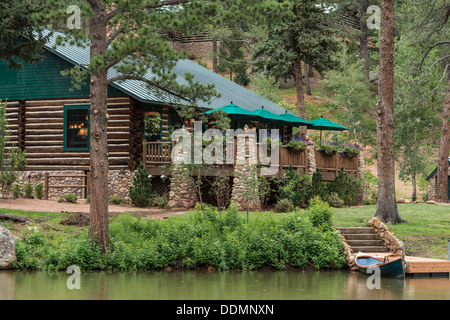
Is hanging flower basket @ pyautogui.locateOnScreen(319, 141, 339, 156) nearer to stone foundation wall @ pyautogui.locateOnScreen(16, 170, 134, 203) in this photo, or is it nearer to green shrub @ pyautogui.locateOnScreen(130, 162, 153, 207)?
green shrub @ pyautogui.locateOnScreen(130, 162, 153, 207)

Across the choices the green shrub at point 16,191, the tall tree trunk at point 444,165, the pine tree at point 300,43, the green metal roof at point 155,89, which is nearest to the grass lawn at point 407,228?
the green shrub at point 16,191

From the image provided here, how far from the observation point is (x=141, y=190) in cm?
2394

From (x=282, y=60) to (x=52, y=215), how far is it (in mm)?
18711

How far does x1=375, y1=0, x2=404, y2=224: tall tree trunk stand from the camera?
757 inches

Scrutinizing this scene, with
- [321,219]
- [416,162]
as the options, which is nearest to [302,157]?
[321,219]

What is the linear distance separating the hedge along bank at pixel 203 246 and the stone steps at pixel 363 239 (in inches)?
23.3

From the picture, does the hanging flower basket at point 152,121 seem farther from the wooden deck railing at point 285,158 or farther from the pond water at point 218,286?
the pond water at point 218,286

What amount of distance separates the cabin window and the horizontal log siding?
8.7 inches

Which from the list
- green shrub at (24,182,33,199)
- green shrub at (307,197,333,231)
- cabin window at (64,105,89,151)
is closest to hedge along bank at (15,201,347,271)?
green shrub at (307,197,333,231)

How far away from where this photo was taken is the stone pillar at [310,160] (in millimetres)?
26531

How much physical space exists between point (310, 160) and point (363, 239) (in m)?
9.82

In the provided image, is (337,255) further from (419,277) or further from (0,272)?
(0,272)

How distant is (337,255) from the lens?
15.8 m

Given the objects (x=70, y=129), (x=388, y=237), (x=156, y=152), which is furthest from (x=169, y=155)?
(x=388, y=237)
